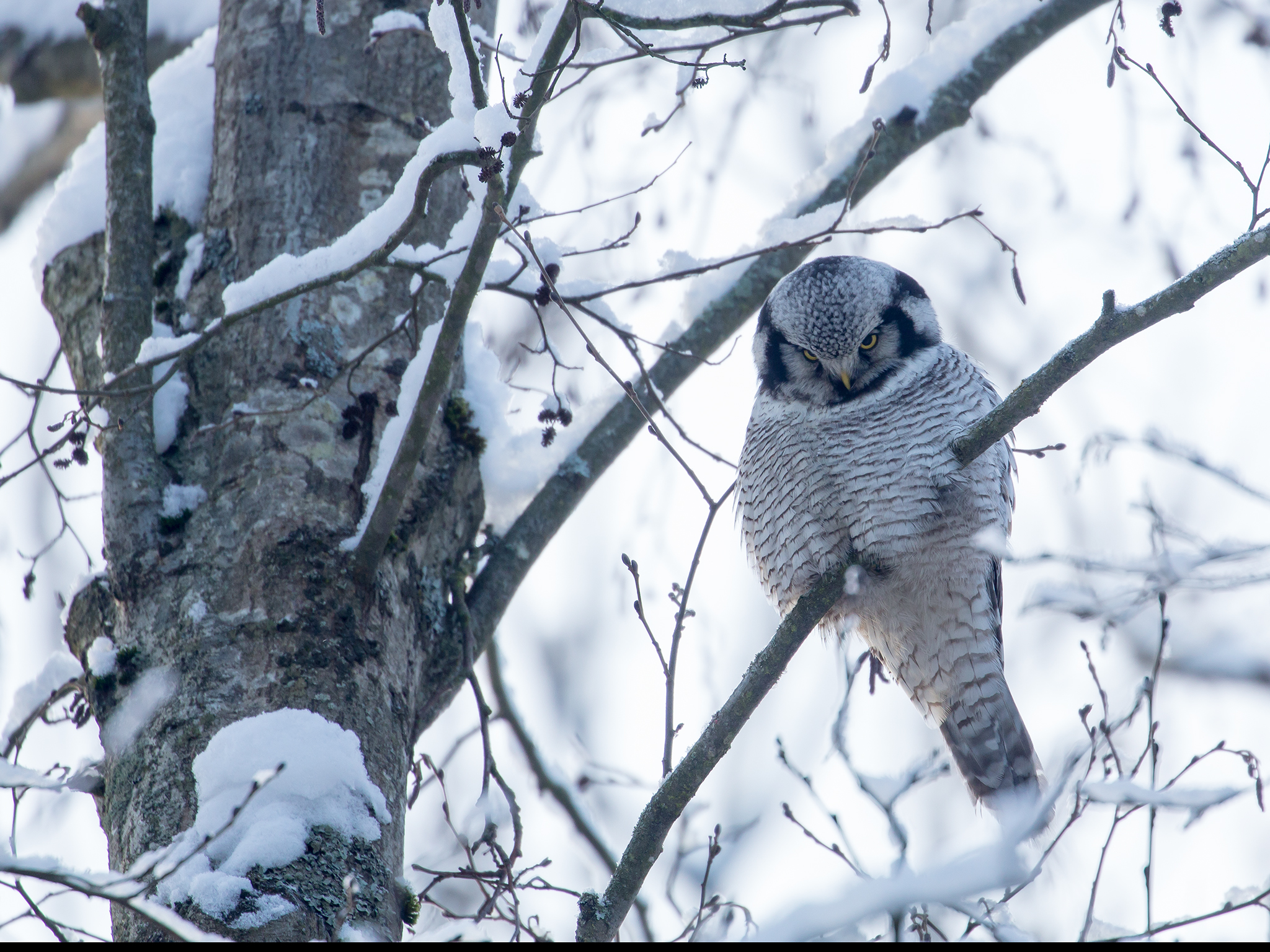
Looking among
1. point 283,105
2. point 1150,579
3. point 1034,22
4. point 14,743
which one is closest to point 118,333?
point 283,105

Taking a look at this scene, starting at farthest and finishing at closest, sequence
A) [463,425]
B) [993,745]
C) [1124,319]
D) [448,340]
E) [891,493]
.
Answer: [993,745], [891,493], [463,425], [448,340], [1124,319]

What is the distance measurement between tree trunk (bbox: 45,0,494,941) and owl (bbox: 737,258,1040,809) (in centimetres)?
107

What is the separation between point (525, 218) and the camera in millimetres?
2113

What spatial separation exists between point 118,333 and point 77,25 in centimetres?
218

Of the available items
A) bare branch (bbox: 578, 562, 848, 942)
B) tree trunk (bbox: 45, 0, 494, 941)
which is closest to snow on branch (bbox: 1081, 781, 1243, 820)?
bare branch (bbox: 578, 562, 848, 942)

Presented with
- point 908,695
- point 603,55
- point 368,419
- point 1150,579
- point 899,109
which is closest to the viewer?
point 1150,579

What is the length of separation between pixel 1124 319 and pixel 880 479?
120cm

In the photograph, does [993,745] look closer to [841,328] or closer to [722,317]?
[841,328]

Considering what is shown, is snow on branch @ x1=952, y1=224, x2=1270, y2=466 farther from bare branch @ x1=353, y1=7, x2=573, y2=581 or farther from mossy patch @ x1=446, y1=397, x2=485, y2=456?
mossy patch @ x1=446, y1=397, x2=485, y2=456

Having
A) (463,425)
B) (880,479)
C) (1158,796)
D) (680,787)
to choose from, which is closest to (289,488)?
(463,425)

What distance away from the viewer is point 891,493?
302 cm

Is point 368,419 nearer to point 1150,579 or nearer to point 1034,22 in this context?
point 1150,579

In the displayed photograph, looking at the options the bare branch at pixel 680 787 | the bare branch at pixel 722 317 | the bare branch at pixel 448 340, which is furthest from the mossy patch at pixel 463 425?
the bare branch at pixel 680 787

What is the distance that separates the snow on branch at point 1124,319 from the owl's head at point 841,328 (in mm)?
1255
